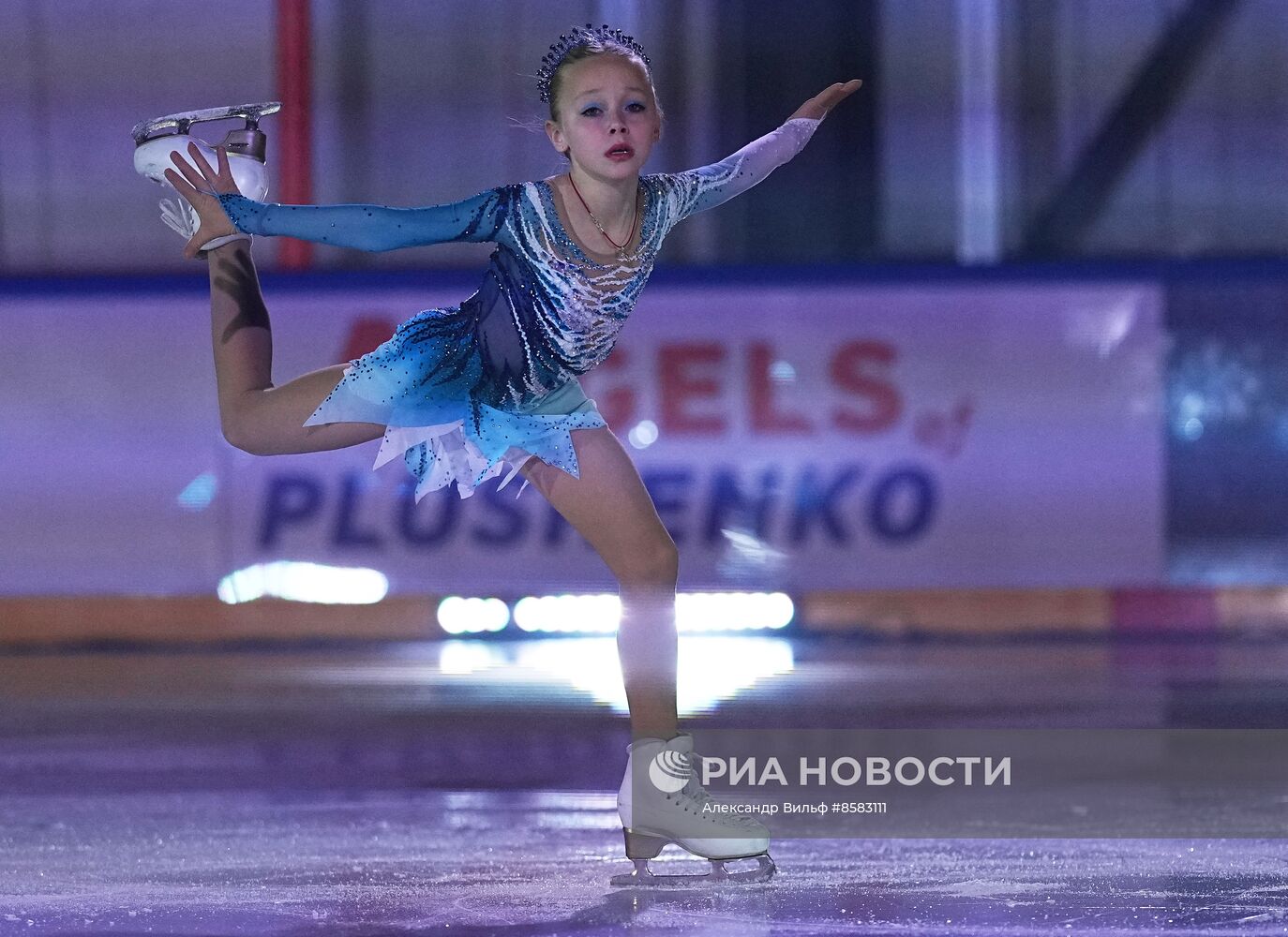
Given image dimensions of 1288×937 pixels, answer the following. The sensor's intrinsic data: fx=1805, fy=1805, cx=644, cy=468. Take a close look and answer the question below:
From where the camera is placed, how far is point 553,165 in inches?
326

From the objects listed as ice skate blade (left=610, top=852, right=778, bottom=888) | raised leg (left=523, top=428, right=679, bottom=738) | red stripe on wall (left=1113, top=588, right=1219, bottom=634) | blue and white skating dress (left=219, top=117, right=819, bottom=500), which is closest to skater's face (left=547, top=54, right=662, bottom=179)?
blue and white skating dress (left=219, top=117, right=819, bottom=500)

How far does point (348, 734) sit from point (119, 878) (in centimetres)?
175

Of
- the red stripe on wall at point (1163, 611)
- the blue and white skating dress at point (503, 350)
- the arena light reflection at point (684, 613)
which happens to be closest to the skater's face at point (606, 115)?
the blue and white skating dress at point (503, 350)

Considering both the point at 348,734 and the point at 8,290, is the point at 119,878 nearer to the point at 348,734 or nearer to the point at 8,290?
the point at 348,734

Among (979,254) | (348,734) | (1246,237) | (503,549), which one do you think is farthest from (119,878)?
(1246,237)

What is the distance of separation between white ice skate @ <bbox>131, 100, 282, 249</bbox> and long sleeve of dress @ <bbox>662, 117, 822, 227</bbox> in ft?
2.43

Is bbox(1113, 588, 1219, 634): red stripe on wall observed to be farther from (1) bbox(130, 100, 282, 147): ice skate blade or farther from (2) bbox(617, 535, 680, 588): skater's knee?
(1) bbox(130, 100, 282, 147): ice skate blade

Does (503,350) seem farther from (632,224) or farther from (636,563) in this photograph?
(636,563)

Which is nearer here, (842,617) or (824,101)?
(824,101)

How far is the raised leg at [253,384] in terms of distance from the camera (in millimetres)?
3135

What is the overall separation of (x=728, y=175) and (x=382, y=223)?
2.36 feet

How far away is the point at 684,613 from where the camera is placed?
7.25 m

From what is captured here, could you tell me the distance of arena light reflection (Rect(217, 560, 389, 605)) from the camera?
7.19 meters

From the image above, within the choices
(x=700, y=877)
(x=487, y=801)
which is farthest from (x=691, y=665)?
(x=700, y=877)
